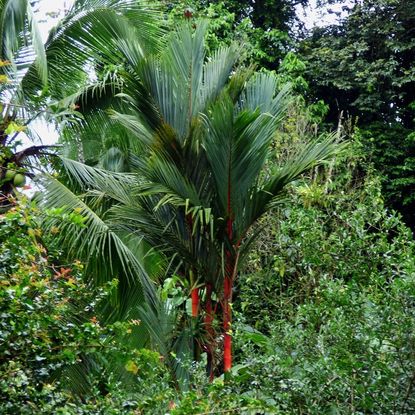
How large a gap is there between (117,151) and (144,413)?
483cm

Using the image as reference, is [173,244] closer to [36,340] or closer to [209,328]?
[209,328]

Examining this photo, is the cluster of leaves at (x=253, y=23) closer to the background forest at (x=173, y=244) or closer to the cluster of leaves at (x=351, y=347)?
the background forest at (x=173, y=244)

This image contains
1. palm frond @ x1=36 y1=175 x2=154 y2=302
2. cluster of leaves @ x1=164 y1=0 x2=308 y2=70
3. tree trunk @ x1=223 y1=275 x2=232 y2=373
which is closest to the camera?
tree trunk @ x1=223 y1=275 x2=232 y2=373

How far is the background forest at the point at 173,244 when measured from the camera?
3.87 meters

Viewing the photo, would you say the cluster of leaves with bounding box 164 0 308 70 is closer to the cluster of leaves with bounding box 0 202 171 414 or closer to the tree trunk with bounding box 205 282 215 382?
the tree trunk with bounding box 205 282 215 382

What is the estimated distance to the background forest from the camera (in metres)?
3.87

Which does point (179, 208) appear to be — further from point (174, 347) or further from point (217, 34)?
point (217, 34)

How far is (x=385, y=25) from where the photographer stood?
15.1 metres

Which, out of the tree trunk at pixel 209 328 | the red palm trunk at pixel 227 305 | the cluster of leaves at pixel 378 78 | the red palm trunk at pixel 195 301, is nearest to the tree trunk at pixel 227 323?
the red palm trunk at pixel 227 305

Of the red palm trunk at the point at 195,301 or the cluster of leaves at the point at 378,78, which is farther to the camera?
the cluster of leaves at the point at 378,78

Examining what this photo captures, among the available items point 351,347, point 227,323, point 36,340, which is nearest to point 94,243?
point 227,323

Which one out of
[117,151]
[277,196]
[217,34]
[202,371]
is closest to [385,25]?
[217,34]

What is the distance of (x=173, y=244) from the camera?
690 centimetres

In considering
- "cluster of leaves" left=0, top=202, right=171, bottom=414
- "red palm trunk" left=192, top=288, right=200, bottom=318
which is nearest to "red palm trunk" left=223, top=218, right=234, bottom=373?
"red palm trunk" left=192, top=288, right=200, bottom=318
